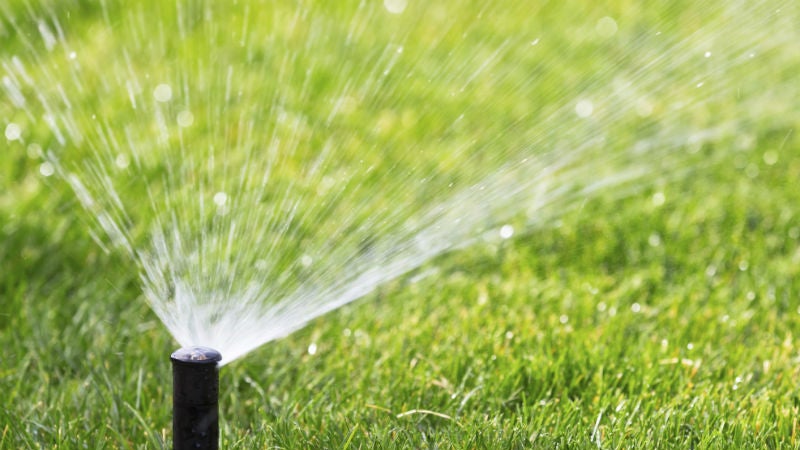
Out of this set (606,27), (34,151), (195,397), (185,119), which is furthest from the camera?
(606,27)

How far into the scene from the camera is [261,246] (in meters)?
3.22

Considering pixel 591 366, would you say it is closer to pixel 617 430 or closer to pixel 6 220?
pixel 617 430

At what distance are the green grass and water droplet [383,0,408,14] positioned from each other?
1990 millimetres

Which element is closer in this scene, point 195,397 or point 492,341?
point 195,397

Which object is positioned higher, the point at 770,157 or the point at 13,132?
the point at 13,132

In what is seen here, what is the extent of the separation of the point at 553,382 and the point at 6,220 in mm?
1861

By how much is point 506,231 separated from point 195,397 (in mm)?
1863

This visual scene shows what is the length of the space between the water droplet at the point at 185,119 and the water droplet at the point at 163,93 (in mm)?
238

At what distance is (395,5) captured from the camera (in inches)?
224

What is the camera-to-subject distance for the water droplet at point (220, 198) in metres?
3.40

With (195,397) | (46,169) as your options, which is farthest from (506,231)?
(195,397)

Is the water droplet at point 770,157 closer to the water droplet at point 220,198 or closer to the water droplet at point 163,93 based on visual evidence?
the water droplet at point 220,198

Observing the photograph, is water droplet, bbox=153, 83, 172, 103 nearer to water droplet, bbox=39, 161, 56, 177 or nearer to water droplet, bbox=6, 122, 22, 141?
water droplet, bbox=6, 122, 22, 141

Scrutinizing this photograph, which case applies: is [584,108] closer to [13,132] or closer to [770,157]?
[770,157]
